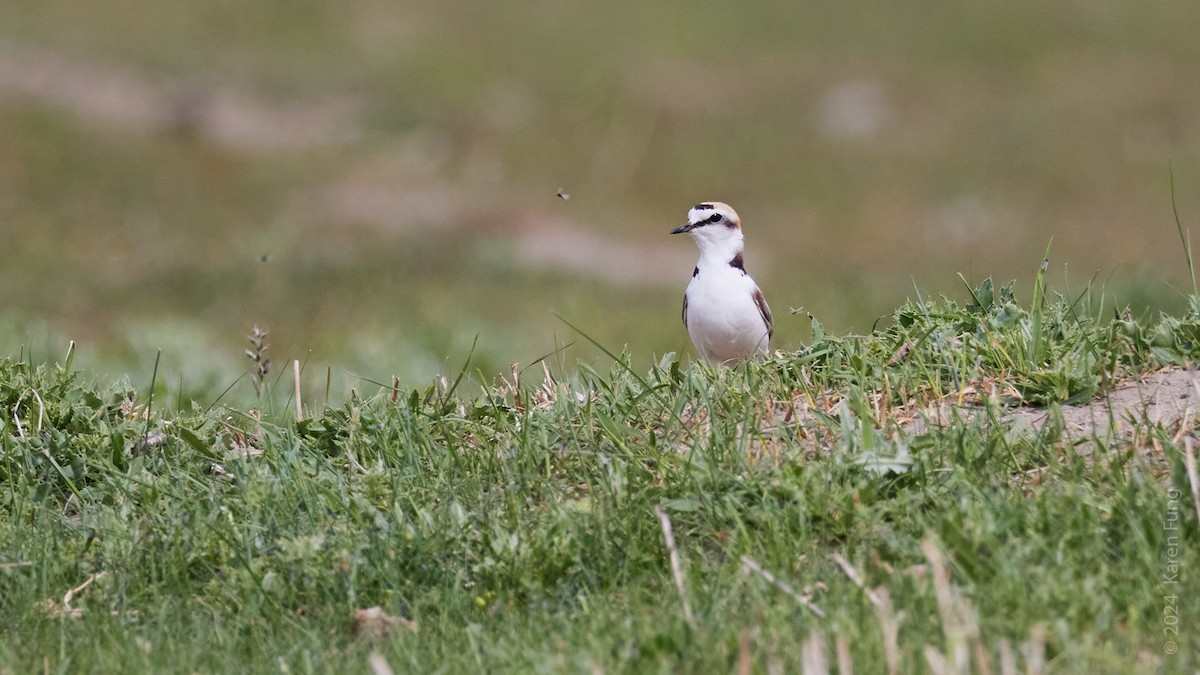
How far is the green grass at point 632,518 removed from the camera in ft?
12.0

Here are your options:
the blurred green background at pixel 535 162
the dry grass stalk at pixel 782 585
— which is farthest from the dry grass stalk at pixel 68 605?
the blurred green background at pixel 535 162

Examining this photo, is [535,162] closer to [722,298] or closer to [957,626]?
[722,298]

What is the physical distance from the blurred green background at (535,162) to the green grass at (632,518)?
4.95 metres

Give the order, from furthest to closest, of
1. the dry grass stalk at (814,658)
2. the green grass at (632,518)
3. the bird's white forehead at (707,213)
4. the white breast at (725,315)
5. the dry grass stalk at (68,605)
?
the bird's white forehead at (707,213), the white breast at (725,315), the dry grass stalk at (68,605), the green grass at (632,518), the dry grass stalk at (814,658)

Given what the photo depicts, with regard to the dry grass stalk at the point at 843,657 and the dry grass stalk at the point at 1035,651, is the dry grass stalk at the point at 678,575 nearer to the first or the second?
the dry grass stalk at the point at 843,657

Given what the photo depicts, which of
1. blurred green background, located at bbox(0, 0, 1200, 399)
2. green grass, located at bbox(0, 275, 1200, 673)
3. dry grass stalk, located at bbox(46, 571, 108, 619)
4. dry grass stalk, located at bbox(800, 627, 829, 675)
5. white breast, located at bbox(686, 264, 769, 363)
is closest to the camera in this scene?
dry grass stalk, located at bbox(800, 627, 829, 675)

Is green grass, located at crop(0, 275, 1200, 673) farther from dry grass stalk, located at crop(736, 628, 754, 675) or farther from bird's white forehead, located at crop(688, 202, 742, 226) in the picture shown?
bird's white forehead, located at crop(688, 202, 742, 226)

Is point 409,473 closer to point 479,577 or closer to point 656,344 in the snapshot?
point 479,577

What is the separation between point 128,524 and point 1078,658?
303cm

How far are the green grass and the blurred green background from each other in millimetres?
4946

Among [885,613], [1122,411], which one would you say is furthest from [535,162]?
[885,613]

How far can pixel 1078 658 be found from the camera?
3355mm

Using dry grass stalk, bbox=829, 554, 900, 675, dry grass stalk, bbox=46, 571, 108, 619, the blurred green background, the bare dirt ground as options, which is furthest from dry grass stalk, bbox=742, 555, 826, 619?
the blurred green background

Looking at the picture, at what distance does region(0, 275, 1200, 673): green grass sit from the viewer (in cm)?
365
